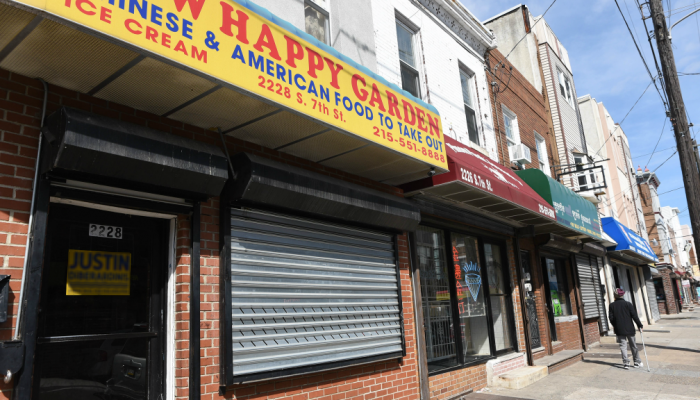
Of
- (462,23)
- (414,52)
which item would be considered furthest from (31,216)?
(462,23)

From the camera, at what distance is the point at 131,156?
356cm

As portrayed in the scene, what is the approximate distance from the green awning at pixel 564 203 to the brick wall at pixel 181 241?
528cm

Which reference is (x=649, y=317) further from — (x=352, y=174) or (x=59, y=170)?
(x=59, y=170)

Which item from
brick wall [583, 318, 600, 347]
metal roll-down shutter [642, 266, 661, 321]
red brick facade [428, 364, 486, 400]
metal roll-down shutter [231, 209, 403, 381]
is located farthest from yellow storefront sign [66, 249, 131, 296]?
metal roll-down shutter [642, 266, 661, 321]

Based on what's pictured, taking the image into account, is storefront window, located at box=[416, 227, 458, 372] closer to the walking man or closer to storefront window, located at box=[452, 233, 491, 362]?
storefront window, located at box=[452, 233, 491, 362]

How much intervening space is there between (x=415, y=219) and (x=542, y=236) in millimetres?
6344

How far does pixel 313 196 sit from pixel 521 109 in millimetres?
10137

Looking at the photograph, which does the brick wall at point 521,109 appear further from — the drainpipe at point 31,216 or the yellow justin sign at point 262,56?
the drainpipe at point 31,216

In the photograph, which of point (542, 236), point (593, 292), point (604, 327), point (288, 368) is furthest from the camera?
point (604, 327)

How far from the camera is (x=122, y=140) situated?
353 centimetres

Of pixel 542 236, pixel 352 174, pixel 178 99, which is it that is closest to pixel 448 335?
pixel 352 174

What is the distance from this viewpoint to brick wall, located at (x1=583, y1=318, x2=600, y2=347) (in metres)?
14.4

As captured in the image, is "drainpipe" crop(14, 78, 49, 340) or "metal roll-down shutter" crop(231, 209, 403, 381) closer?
"drainpipe" crop(14, 78, 49, 340)

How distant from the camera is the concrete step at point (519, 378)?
8406mm
